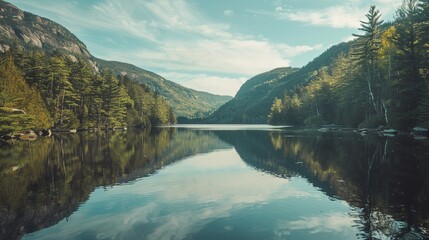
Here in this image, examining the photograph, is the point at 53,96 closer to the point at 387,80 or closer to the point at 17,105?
the point at 17,105

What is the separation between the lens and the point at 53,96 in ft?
268

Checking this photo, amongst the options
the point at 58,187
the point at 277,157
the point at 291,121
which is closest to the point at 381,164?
the point at 277,157

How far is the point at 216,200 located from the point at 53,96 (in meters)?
78.2

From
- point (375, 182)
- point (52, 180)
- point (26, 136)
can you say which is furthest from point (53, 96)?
point (375, 182)

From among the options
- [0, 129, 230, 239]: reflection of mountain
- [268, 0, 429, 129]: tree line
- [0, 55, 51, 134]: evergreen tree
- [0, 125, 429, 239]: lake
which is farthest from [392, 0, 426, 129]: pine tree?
[0, 55, 51, 134]: evergreen tree

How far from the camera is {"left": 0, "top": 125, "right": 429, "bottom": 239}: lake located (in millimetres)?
10984

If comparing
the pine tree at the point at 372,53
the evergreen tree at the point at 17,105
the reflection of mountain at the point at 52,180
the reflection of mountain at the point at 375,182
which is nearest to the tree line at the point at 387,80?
the pine tree at the point at 372,53

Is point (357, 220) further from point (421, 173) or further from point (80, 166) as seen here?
point (80, 166)

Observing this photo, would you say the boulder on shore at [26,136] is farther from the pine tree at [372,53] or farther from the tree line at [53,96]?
the pine tree at [372,53]

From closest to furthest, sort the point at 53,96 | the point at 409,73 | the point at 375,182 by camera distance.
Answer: the point at 375,182
the point at 409,73
the point at 53,96

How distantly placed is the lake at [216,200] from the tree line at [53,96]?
2937 centimetres

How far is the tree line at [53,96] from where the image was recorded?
5157 centimetres

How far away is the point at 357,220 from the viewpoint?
11.8m

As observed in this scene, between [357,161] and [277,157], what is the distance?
7.64 m
